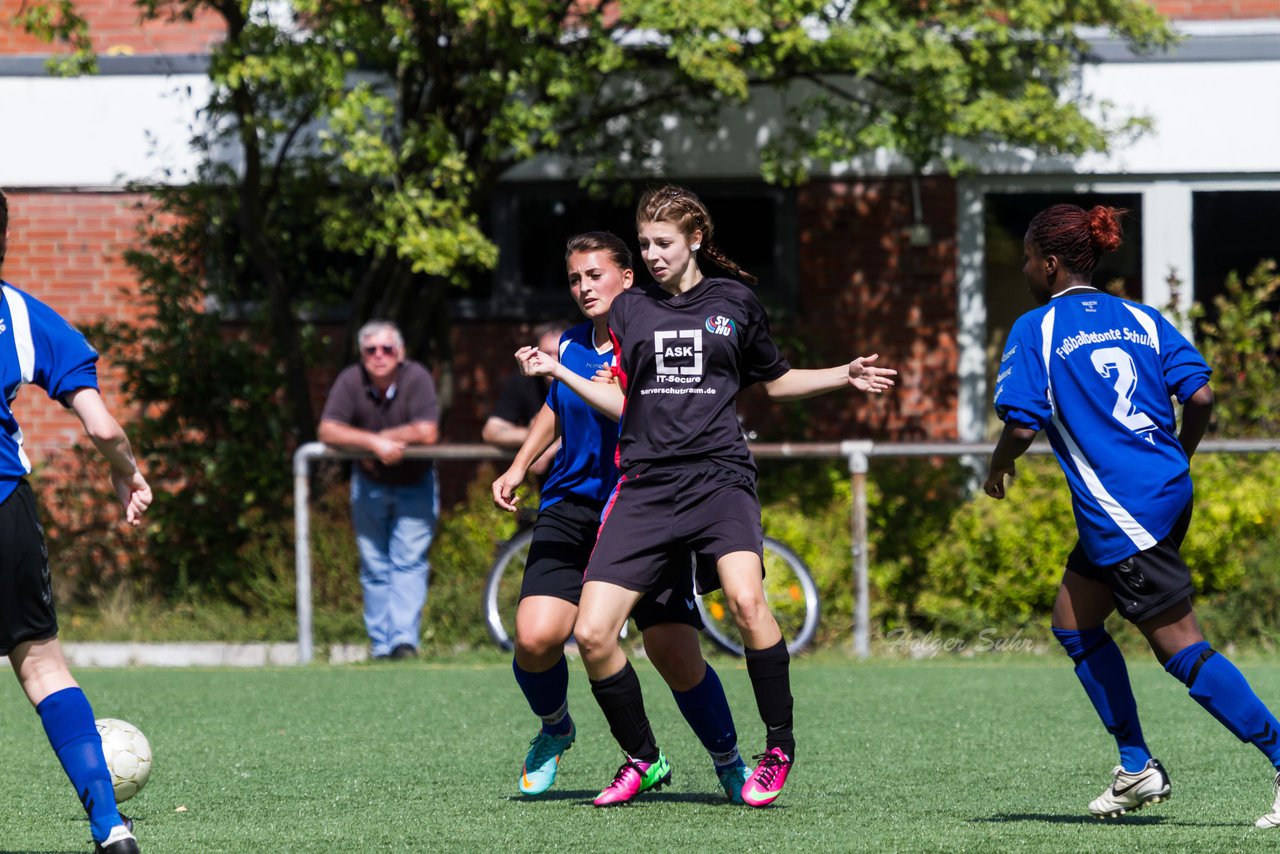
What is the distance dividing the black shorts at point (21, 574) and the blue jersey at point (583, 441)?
5.95 ft

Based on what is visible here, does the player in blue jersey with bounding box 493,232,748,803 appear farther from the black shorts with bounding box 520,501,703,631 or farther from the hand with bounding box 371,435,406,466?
the hand with bounding box 371,435,406,466

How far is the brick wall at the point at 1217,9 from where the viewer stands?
43.1 ft

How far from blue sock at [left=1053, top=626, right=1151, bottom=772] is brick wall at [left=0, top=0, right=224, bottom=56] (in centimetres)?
1040

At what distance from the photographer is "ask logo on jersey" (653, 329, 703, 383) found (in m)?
5.24

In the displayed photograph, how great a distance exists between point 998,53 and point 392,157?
12.4 ft

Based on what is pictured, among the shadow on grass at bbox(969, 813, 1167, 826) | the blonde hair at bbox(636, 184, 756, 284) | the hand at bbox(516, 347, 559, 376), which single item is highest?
the blonde hair at bbox(636, 184, 756, 284)

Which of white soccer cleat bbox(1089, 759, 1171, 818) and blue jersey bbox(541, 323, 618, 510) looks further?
blue jersey bbox(541, 323, 618, 510)

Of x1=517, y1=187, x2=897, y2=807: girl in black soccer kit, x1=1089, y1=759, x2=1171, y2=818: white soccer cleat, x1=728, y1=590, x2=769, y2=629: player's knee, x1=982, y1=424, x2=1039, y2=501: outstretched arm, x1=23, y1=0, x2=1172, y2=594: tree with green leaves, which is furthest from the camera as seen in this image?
x1=23, y1=0, x2=1172, y2=594: tree with green leaves

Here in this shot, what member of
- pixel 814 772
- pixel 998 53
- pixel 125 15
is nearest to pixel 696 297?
pixel 814 772

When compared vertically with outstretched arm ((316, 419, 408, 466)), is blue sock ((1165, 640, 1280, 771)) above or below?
below

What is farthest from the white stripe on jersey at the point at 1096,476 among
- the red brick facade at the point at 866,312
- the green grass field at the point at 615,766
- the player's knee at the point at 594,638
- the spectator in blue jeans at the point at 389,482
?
the red brick facade at the point at 866,312

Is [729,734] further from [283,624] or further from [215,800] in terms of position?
[283,624]

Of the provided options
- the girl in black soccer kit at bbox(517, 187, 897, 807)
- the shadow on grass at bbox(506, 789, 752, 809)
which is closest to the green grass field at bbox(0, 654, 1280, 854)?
the shadow on grass at bbox(506, 789, 752, 809)

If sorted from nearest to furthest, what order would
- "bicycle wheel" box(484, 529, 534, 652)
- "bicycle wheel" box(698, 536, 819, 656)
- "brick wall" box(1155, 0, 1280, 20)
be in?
1. "bicycle wheel" box(698, 536, 819, 656)
2. "bicycle wheel" box(484, 529, 534, 652)
3. "brick wall" box(1155, 0, 1280, 20)
